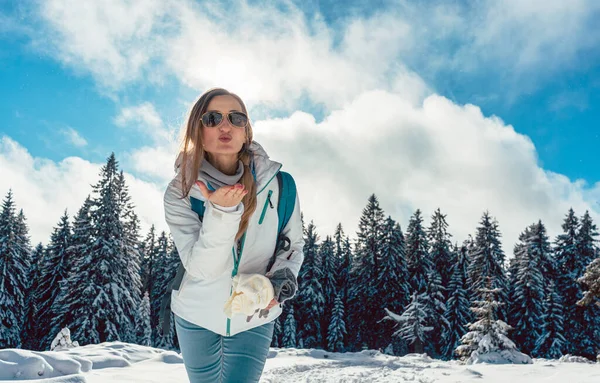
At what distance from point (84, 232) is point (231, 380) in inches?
1115

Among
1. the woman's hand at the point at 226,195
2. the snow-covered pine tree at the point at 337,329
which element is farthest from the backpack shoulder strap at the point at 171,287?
the snow-covered pine tree at the point at 337,329

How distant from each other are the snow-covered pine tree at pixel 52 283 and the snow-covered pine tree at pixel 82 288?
668mm

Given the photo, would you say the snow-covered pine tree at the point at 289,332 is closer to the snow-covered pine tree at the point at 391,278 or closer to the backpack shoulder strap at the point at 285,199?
the snow-covered pine tree at the point at 391,278

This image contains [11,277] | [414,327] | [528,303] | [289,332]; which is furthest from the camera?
[289,332]

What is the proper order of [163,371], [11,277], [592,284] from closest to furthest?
[163,371] < [592,284] < [11,277]

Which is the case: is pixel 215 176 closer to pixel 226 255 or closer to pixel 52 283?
pixel 226 255

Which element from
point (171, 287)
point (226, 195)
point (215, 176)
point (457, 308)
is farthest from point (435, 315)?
point (226, 195)

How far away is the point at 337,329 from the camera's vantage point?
3634 cm

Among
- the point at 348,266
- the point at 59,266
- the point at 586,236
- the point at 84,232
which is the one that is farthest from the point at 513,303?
the point at 59,266

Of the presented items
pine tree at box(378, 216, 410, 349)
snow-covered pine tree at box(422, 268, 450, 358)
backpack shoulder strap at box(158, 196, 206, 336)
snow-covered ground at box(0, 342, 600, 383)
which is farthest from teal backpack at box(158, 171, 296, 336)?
pine tree at box(378, 216, 410, 349)

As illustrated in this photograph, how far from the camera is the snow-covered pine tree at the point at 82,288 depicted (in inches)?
948

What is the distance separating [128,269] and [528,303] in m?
27.2

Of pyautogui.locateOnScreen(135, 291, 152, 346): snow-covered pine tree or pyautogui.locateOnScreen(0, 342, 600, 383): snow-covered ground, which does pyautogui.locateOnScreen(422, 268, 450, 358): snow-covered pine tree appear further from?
pyautogui.locateOnScreen(135, 291, 152, 346): snow-covered pine tree

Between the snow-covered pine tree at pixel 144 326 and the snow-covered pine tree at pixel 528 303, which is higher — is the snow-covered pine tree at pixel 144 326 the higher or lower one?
the lower one
